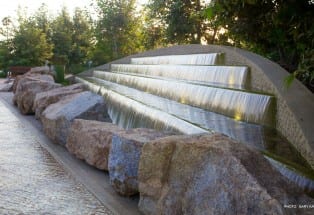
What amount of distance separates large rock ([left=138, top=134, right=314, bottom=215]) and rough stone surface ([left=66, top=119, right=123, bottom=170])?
118 centimetres

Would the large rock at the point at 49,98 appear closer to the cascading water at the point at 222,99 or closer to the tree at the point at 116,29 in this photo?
the cascading water at the point at 222,99

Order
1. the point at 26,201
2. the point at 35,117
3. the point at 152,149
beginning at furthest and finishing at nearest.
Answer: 1. the point at 35,117
2. the point at 26,201
3. the point at 152,149

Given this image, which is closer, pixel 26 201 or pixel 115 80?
pixel 26 201

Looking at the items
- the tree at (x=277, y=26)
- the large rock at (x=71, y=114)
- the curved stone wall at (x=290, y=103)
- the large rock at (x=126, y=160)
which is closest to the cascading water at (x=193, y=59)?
the tree at (x=277, y=26)

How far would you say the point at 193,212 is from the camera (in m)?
2.45

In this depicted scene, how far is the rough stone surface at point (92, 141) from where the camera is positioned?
14.1ft

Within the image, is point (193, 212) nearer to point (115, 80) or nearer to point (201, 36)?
point (115, 80)

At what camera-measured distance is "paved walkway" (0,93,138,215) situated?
3.24 metres

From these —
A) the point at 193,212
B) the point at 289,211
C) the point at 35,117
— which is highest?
the point at 289,211

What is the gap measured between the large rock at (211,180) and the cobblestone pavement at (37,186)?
0.58 meters

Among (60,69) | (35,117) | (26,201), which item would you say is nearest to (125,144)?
(26,201)

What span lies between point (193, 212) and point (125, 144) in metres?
1.24

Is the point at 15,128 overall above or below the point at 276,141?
below

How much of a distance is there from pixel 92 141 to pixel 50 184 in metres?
0.78
